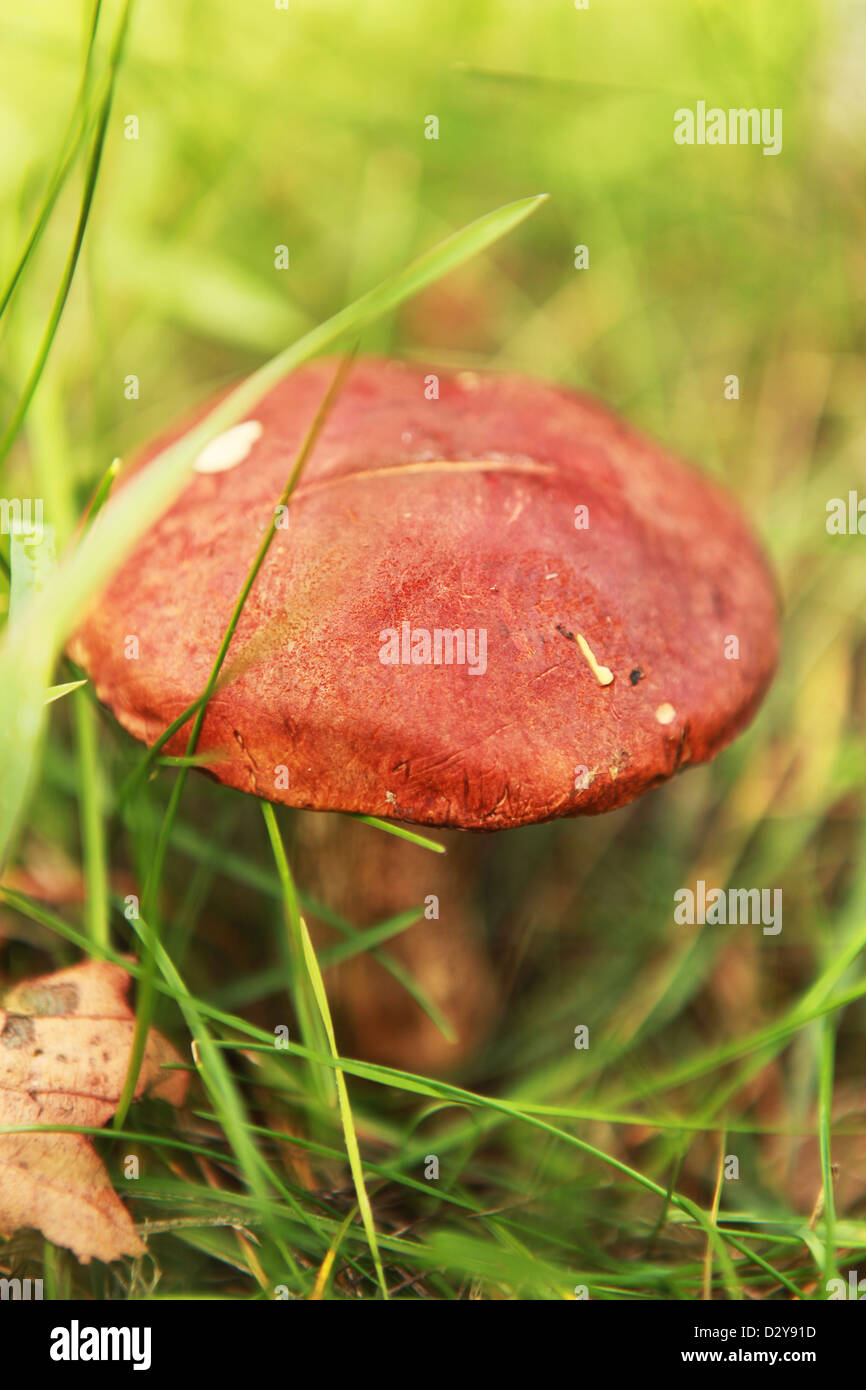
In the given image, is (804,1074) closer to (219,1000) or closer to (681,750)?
(681,750)

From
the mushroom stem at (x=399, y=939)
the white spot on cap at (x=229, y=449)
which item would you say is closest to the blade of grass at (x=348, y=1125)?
the mushroom stem at (x=399, y=939)

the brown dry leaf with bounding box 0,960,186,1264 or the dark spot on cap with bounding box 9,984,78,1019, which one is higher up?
the dark spot on cap with bounding box 9,984,78,1019

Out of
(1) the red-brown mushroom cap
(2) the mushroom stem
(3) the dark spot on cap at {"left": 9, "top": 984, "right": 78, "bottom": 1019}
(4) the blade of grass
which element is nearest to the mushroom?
(1) the red-brown mushroom cap

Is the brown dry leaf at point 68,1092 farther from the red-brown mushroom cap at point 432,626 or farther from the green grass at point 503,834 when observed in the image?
the red-brown mushroom cap at point 432,626

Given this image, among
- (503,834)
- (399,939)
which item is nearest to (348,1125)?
(399,939)

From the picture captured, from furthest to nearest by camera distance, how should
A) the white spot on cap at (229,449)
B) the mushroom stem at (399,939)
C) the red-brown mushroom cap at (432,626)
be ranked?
the mushroom stem at (399,939) < the white spot on cap at (229,449) < the red-brown mushroom cap at (432,626)

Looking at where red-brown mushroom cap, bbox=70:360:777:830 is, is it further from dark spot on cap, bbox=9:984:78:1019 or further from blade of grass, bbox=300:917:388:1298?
dark spot on cap, bbox=9:984:78:1019

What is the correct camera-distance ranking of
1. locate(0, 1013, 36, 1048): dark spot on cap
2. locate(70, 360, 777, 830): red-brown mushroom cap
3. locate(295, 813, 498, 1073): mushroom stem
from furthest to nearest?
locate(295, 813, 498, 1073): mushroom stem
locate(0, 1013, 36, 1048): dark spot on cap
locate(70, 360, 777, 830): red-brown mushroom cap

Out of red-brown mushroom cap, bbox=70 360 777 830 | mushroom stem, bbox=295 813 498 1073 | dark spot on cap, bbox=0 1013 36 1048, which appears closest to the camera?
red-brown mushroom cap, bbox=70 360 777 830

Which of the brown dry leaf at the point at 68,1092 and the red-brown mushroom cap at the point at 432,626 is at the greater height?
the red-brown mushroom cap at the point at 432,626
